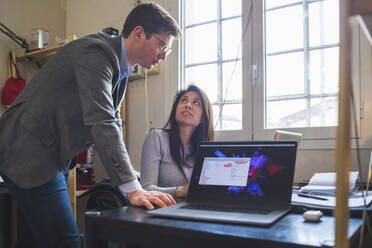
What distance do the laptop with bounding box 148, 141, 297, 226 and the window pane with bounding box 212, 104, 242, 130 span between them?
1.22m

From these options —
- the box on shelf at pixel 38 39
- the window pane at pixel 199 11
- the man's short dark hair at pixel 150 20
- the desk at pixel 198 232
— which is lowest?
the desk at pixel 198 232

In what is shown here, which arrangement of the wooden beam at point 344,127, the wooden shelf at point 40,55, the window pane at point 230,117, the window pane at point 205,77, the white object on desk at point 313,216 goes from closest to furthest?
the wooden beam at point 344,127
the white object on desk at point 313,216
the window pane at point 230,117
the window pane at point 205,77
the wooden shelf at point 40,55

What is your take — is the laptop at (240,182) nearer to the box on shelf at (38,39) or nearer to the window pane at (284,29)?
the window pane at (284,29)

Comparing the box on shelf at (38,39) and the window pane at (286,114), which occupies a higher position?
the box on shelf at (38,39)

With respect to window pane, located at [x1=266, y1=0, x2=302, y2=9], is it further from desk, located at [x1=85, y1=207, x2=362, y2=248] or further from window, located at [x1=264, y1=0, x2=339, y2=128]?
desk, located at [x1=85, y1=207, x2=362, y2=248]

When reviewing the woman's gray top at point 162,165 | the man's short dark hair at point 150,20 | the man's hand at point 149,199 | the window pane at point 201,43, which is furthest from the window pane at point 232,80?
the man's hand at point 149,199

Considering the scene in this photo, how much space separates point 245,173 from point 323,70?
1.29m

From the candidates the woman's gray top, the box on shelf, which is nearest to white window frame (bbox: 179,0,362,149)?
the woman's gray top

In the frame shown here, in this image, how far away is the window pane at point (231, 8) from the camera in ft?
7.40

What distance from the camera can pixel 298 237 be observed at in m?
0.55

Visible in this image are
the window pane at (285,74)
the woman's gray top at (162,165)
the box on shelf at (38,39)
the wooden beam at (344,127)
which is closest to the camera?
the wooden beam at (344,127)

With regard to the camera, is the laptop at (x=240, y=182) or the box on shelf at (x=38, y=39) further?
the box on shelf at (x=38, y=39)

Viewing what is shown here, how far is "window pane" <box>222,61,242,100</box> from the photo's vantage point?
2.21 metres

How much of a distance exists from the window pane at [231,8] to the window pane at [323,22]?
1.52 ft
